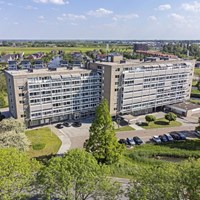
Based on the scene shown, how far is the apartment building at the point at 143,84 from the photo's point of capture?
76.9m

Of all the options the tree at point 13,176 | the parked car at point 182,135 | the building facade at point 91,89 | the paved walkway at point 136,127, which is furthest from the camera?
the paved walkway at point 136,127

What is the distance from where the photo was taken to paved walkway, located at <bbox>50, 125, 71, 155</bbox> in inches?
2318

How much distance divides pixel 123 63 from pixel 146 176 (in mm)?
56527

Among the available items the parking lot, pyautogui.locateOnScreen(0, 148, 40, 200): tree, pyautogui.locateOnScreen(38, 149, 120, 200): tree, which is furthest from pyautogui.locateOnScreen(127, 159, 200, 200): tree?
the parking lot

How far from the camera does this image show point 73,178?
28438mm

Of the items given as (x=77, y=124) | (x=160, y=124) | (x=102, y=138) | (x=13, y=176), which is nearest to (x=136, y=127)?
(x=160, y=124)

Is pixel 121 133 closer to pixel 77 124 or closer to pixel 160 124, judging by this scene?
pixel 77 124

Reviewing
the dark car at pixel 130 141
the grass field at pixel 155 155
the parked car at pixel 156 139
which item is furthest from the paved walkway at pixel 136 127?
the grass field at pixel 155 155

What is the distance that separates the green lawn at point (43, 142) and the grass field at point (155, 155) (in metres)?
18.7

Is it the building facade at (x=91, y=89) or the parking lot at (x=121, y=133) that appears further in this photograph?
the building facade at (x=91, y=89)

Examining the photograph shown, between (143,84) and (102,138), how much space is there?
42104 mm

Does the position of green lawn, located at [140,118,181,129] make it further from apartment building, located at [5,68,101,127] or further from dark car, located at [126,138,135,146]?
apartment building, located at [5,68,101,127]

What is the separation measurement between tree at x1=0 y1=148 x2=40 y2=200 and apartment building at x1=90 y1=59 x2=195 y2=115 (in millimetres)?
50186

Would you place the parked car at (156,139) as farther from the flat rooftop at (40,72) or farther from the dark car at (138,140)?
the flat rooftop at (40,72)
